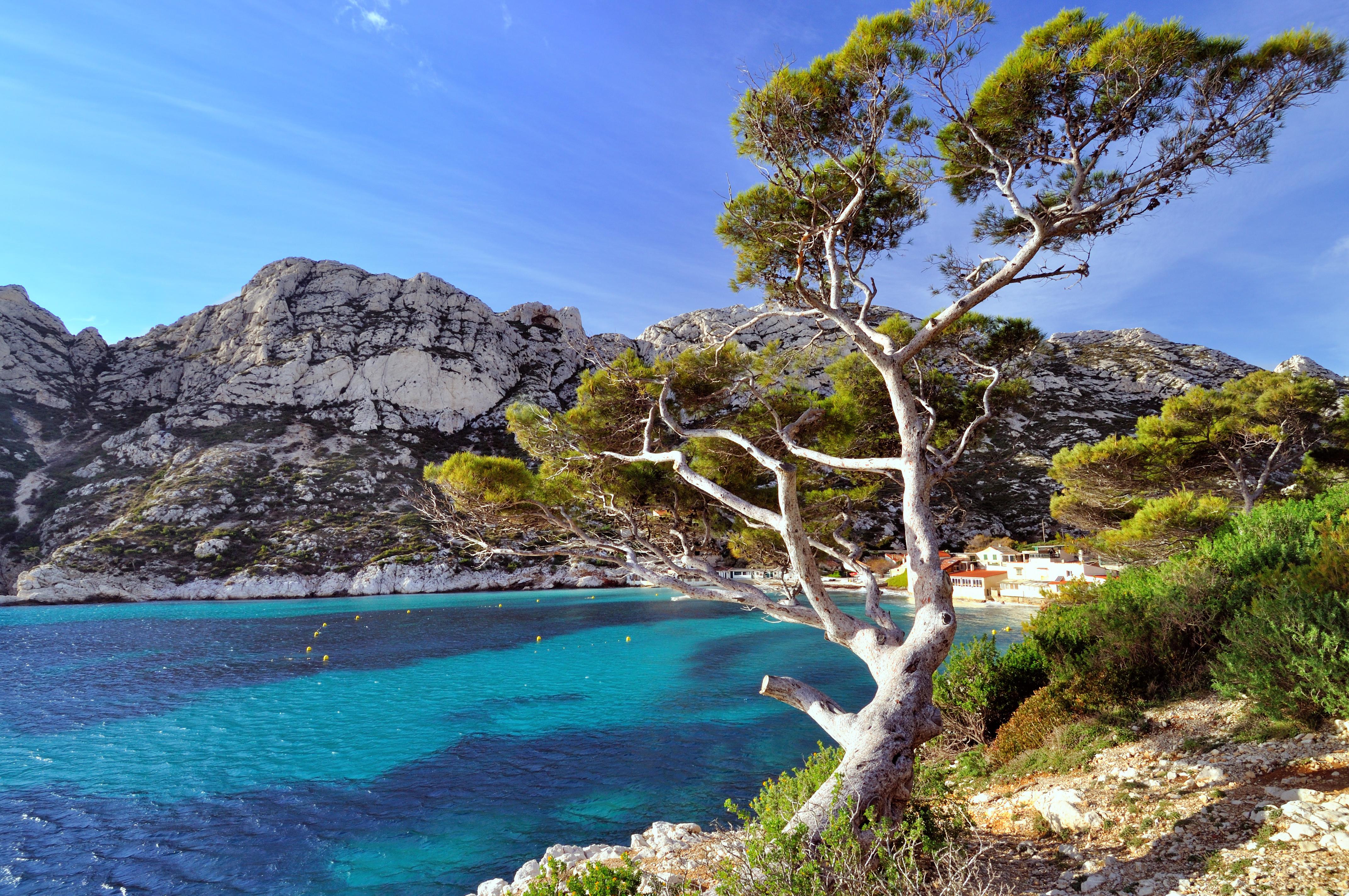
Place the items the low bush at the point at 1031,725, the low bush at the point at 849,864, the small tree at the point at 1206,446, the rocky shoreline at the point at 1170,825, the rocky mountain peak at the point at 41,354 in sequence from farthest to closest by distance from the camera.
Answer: the rocky mountain peak at the point at 41,354
the small tree at the point at 1206,446
the low bush at the point at 1031,725
the rocky shoreline at the point at 1170,825
the low bush at the point at 849,864

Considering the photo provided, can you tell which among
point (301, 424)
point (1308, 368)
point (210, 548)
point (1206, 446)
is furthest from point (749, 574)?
point (1308, 368)

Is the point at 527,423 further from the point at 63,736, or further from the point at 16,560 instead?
the point at 16,560

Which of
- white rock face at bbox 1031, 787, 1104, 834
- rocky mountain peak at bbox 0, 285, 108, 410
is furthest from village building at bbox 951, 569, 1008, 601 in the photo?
rocky mountain peak at bbox 0, 285, 108, 410

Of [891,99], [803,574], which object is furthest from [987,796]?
[891,99]

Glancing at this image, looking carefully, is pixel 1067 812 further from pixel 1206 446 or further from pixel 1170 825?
pixel 1206 446

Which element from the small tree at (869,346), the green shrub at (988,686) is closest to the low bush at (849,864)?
the small tree at (869,346)

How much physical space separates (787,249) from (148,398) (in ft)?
300

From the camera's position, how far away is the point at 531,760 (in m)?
11.1

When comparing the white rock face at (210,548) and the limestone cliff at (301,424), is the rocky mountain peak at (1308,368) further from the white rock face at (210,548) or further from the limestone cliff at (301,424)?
the white rock face at (210,548)

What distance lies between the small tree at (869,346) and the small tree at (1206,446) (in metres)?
13.3

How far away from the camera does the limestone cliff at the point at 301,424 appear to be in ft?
162

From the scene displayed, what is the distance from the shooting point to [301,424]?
2562 inches

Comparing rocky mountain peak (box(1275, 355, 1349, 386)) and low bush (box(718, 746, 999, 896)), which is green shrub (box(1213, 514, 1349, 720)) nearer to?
low bush (box(718, 746, 999, 896))

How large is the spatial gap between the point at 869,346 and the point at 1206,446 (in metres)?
21.7
